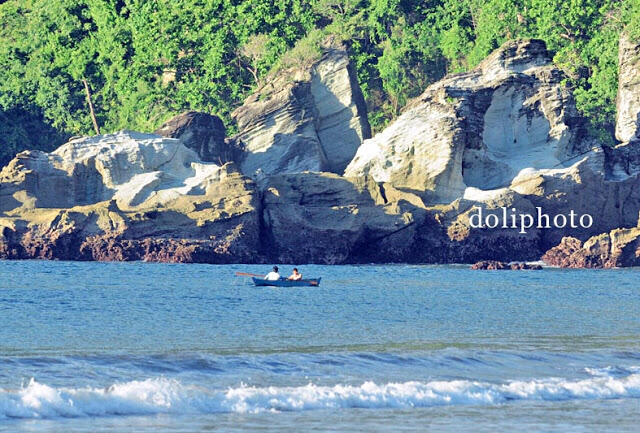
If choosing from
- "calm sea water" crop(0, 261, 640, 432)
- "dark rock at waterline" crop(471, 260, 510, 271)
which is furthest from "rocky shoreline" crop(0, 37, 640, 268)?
"calm sea water" crop(0, 261, 640, 432)

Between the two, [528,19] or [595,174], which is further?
[528,19]

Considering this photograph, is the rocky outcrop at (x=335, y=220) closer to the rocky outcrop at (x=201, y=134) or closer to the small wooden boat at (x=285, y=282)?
the rocky outcrop at (x=201, y=134)

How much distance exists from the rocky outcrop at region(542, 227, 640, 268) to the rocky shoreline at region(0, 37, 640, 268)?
5 centimetres

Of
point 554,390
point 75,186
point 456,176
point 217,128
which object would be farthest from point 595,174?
point 554,390

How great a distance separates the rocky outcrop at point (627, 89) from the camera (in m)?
63.1

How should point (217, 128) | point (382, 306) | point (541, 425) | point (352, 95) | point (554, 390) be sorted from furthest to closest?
point (352, 95), point (217, 128), point (382, 306), point (554, 390), point (541, 425)

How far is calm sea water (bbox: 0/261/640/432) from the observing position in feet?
63.5

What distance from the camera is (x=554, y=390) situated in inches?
861

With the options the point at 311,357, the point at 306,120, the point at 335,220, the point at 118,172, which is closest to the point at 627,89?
the point at 306,120

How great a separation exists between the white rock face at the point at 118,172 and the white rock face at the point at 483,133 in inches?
301

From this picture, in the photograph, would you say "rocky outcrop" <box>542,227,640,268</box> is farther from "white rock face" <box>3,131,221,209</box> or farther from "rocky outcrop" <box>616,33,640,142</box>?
"white rock face" <box>3,131,221,209</box>

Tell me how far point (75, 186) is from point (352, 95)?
16683 millimetres

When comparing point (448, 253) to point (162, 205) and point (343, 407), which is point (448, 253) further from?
point (343, 407)

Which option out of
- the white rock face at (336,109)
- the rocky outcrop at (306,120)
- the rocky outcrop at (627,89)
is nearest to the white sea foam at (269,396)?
the rocky outcrop at (306,120)
